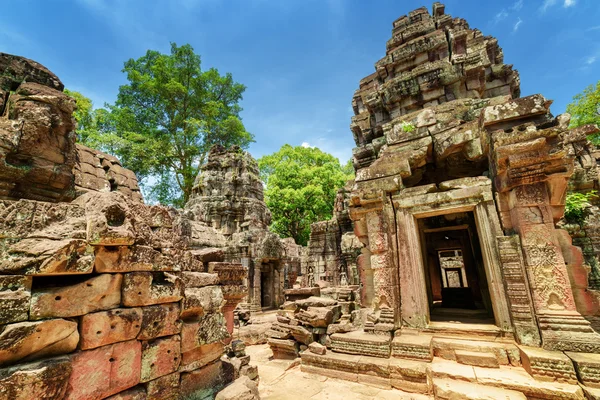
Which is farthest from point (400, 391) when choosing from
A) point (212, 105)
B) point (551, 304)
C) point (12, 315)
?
point (212, 105)

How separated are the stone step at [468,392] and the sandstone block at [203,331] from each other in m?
2.90

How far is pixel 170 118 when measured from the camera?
24188 mm

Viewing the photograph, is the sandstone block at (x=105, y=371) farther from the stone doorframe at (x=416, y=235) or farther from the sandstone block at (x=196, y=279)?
the stone doorframe at (x=416, y=235)

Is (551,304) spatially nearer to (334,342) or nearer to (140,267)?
(334,342)

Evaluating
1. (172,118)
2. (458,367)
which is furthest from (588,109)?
(172,118)

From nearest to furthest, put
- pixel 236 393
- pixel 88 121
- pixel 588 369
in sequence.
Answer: pixel 236 393 < pixel 588 369 < pixel 88 121

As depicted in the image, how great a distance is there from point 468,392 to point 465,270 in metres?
6.62

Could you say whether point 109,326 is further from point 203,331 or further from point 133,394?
point 203,331

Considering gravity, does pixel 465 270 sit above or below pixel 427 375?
above

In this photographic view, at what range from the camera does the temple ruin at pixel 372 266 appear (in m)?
1.79

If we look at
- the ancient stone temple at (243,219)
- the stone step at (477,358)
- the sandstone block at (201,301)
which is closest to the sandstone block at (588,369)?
the stone step at (477,358)

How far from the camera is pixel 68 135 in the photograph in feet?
9.44

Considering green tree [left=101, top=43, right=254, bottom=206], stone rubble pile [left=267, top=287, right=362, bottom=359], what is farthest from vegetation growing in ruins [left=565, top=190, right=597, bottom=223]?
green tree [left=101, top=43, right=254, bottom=206]

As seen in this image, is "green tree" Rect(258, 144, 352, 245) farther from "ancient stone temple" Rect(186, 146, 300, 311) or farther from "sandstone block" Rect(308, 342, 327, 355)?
"sandstone block" Rect(308, 342, 327, 355)
